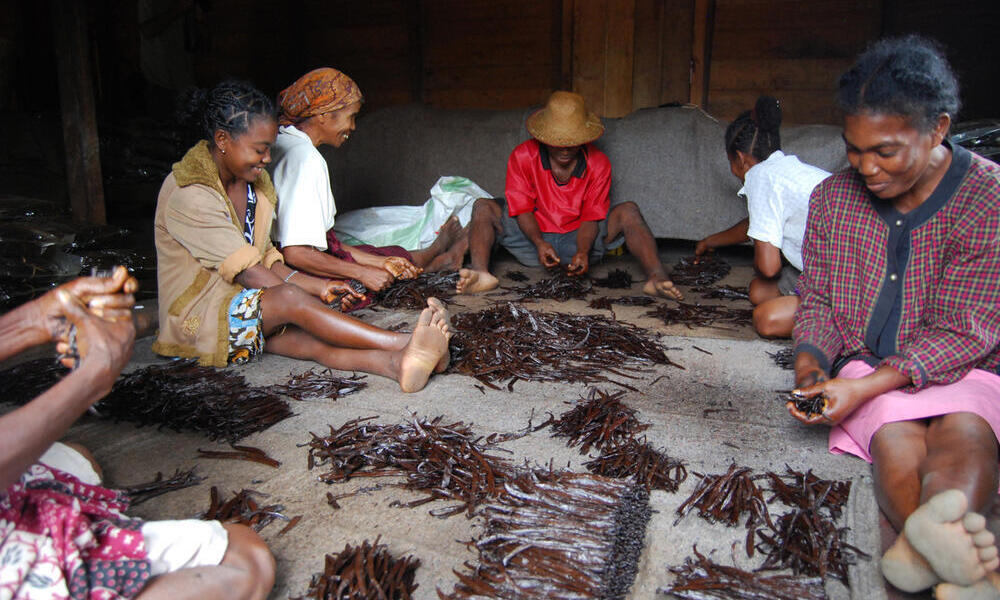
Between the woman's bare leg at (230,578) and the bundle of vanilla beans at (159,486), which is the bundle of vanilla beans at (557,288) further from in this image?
the woman's bare leg at (230,578)

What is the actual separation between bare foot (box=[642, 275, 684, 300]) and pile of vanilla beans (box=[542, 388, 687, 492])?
1.90m

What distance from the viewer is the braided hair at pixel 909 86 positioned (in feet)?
7.38

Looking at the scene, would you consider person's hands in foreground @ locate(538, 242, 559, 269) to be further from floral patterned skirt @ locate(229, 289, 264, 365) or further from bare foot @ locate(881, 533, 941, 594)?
bare foot @ locate(881, 533, 941, 594)

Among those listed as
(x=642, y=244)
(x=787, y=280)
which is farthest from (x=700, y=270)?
(x=787, y=280)

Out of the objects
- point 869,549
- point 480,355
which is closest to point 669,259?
point 480,355

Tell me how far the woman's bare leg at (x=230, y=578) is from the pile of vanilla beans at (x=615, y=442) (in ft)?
3.97

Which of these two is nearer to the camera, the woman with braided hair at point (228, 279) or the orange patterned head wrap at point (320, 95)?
the woman with braided hair at point (228, 279)

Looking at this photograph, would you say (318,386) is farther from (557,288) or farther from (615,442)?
(557,288)

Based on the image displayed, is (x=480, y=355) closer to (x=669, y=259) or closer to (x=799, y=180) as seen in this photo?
(x=799, y=180)

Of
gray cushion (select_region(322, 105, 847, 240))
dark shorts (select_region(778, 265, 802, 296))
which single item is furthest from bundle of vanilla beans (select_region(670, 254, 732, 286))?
dark shorts (select_region(778, 265, 802, 296))

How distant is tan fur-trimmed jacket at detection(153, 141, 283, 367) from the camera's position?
343cm

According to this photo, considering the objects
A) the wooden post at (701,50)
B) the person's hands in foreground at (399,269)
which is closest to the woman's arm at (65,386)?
the person's hands in foreground at (399,269)

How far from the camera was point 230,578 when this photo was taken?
1717 mm

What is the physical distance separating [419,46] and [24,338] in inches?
288
